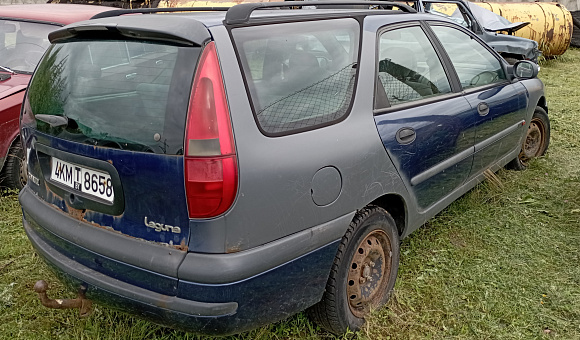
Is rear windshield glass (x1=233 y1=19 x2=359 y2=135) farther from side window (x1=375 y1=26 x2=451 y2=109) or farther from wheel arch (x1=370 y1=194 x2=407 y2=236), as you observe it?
wheel arch (x1=370 y1=194 x2=407 y2=236)

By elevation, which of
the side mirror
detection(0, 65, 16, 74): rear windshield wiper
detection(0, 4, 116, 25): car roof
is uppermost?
detection(0, 4, 116, 25): car roof

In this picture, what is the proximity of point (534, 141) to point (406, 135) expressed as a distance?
287cm

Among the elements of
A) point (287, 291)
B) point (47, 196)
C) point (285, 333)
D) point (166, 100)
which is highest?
point (166, 100)

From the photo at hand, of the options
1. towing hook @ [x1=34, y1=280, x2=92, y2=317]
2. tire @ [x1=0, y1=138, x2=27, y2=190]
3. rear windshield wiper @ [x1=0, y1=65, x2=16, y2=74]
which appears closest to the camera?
towing hook @ [x1=34, y1=280, x2=92, y2=317]

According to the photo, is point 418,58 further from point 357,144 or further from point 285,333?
point 285,333

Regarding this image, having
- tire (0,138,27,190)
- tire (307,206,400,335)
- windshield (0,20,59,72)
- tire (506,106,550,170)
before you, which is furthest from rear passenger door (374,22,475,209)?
windshield (0,20,59,72)

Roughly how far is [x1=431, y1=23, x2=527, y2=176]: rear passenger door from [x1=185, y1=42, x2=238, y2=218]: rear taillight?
6.50 ft

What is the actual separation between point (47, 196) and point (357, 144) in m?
1.48

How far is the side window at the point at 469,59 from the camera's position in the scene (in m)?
3.22

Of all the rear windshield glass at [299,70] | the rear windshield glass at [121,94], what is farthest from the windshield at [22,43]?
the rear windshield glass at [299,70]

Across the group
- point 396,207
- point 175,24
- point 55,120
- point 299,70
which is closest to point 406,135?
point 396,207

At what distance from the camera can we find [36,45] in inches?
171

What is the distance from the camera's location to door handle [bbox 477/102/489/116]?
10.6ft

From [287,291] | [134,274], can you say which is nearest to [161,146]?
[134,274]
